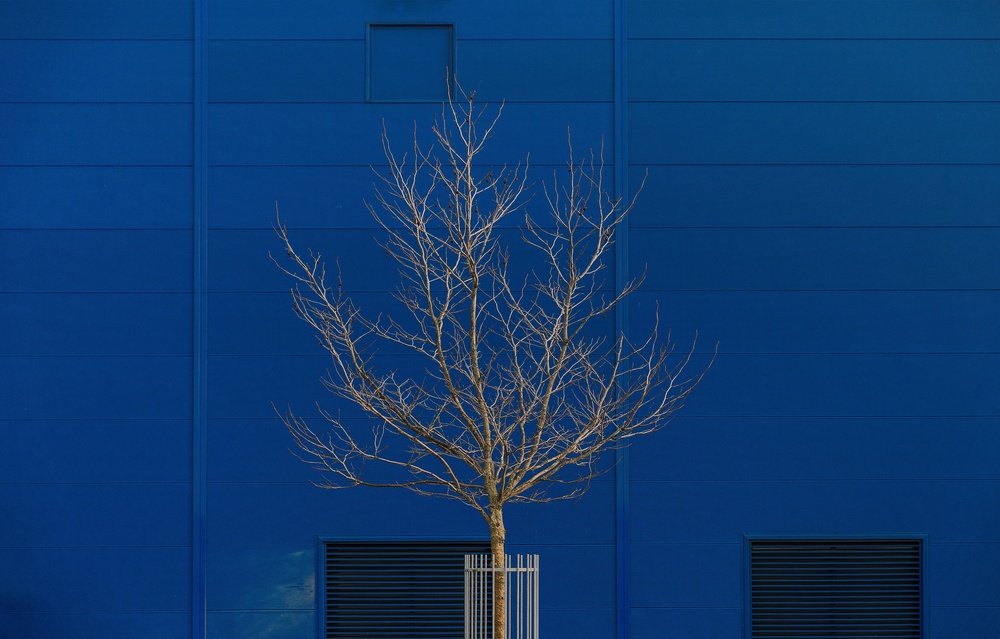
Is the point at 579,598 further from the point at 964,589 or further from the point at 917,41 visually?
the point at 917,41

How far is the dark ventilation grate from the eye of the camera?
9.88 metres

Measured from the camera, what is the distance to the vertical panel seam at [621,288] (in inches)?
383

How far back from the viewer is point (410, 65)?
1012 centimetres

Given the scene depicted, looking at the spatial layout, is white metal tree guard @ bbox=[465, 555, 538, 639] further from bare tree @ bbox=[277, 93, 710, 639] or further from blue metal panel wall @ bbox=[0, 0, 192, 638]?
blue metal panel wall @ bbox=[0, 0, 192, 638]

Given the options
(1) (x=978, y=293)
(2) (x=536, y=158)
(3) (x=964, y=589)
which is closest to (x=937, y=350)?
(1) (x=978, y=293)

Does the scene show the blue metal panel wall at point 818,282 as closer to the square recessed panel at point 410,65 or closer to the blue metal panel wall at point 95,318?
the square recessed panel at point 410,65

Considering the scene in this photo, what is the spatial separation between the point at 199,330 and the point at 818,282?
6.69 metres

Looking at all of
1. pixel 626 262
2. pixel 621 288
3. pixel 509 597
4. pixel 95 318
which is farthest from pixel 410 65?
pixel 509 597

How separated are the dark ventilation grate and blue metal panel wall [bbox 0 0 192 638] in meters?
6.19

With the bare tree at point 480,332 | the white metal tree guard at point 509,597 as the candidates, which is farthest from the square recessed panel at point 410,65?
the white metal tree guard at point 509,597

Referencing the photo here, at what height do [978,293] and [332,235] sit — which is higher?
[332,235]

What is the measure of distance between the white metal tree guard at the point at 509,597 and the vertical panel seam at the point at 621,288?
38.2 inches

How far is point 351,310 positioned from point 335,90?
2420 millimetres

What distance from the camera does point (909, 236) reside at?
394 inches
